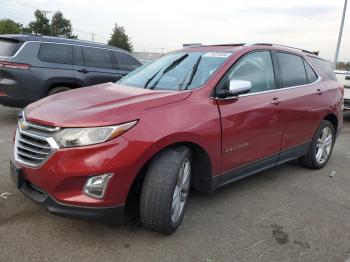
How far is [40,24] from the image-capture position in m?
56.3

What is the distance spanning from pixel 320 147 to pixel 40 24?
57236 millimetres

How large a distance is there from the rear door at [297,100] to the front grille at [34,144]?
2652 millimetres

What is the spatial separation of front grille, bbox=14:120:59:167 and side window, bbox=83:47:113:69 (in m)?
5.40

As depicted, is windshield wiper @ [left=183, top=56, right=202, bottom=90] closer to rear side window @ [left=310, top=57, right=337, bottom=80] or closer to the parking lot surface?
the parking lot surface

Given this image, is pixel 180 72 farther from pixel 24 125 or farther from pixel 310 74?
pixel 310 74

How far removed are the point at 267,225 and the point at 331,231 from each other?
596mm

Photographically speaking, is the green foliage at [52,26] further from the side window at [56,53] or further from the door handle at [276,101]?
the door handle at [276,101]

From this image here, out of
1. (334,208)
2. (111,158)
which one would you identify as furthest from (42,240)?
(334,208)

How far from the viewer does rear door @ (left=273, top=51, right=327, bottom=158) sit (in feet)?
15.2

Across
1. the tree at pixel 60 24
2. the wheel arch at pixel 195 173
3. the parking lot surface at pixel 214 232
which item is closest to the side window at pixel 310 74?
the parking lot surface at pixel 214 232

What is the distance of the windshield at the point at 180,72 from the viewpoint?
385 cm

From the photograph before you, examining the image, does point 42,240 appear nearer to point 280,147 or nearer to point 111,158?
point 111,158

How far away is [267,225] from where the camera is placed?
12.2 feet

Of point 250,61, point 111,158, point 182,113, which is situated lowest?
point 111,158
